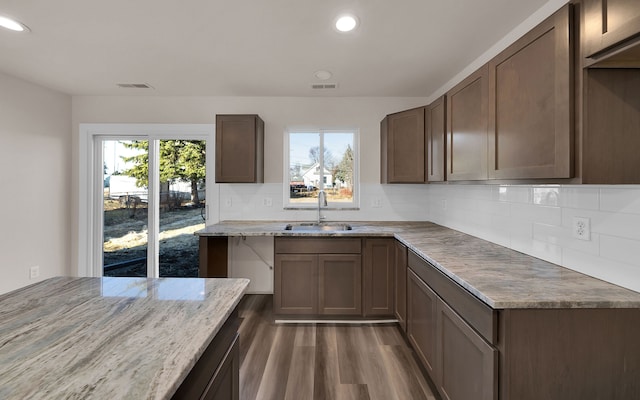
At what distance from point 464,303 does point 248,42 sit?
2.26 meters

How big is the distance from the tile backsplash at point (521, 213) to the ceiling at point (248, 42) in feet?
3.78

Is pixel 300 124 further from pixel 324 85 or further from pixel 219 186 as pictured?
pixel 219 186

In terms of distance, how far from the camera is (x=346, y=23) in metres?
1.89

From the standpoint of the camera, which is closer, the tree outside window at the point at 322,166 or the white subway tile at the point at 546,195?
the white subway tile at the point at 546,195

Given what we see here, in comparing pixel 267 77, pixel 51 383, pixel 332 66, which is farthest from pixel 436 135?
pixel 51 383

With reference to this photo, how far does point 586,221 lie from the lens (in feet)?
4.79

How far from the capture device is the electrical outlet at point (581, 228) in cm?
145

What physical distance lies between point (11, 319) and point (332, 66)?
101 inches

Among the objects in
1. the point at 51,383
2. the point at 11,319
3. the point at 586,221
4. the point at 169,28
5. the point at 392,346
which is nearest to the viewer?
the point at 51,383

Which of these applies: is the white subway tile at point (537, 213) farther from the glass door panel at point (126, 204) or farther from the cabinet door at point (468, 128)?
the glass door panel at point (126, 204)

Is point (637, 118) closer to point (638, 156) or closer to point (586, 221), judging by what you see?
point (638, 156)

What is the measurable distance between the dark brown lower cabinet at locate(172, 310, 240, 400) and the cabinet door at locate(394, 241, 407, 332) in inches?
64.4

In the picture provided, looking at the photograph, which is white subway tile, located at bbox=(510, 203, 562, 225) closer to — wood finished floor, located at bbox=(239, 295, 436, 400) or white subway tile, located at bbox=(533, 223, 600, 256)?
white subway tile, located at bbox=(533, 223, 600, 256)

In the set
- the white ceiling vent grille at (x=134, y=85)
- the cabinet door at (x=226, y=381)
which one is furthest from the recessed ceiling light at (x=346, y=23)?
the white ceiling vent grille at (x=134, y=85)
